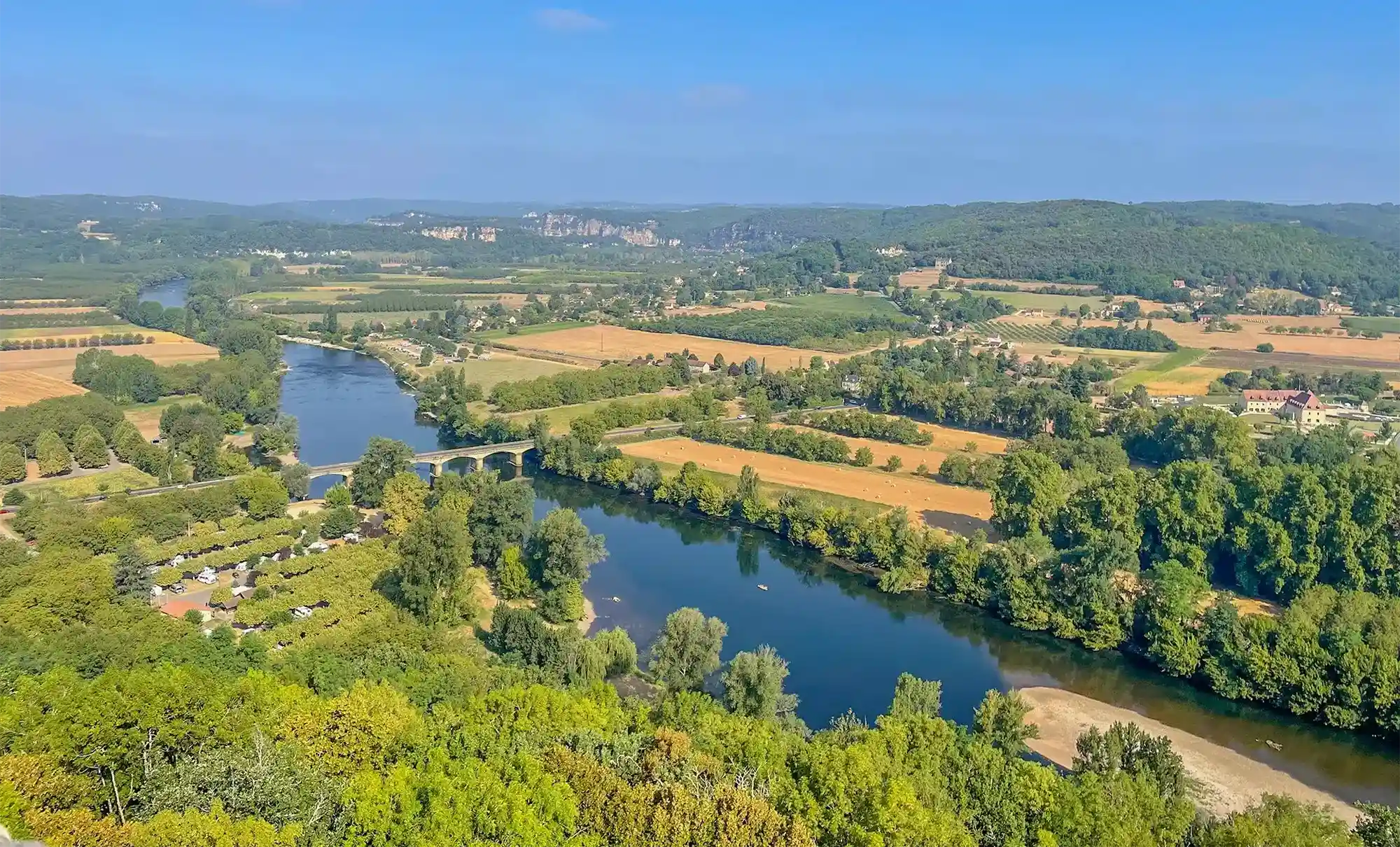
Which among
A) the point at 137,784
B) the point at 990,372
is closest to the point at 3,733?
the point at 137,784

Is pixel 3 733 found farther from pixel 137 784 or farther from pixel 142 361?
pixel 142 361

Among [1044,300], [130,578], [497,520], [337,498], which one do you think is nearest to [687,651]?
[497,520]

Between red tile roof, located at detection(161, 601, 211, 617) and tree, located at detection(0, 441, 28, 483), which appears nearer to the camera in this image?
red tile roof, located at detection(161, 601, 211, 617)

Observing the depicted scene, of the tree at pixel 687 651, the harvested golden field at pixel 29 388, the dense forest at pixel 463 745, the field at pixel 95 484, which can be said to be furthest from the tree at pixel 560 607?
the harvested golden field at pixel 29 388

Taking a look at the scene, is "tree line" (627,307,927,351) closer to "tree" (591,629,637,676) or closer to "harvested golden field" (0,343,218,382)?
"harvested golden field" (0,343,218,382)

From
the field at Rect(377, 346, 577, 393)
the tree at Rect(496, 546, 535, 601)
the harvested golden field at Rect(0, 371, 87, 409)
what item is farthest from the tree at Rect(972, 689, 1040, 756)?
the harvested golden field at Rect(0, 371, 87, 409)

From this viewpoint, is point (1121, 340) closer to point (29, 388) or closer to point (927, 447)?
point (927, 447)

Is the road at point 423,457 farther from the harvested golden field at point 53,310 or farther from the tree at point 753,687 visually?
the harvested golden field at point 53,310
